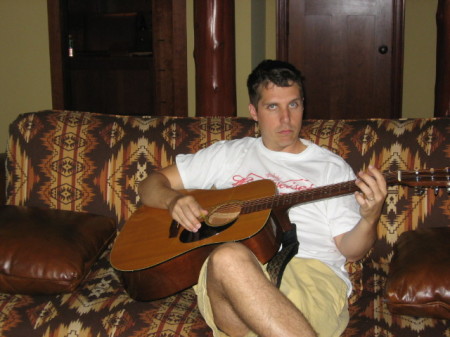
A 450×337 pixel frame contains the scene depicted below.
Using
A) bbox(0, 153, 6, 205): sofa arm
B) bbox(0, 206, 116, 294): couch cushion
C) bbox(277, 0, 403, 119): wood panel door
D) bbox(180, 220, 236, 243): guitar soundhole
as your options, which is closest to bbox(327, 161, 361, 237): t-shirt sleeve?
bbox(180, 220, 236, 243): guitar soundhole

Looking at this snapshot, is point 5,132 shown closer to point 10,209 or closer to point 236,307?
point 10,209

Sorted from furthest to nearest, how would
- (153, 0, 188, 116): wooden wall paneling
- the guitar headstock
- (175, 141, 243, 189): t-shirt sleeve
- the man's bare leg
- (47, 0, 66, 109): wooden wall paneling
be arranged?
(47, 0, 66, 109): wooden wall paneling, (153, 0, 188, 116): wooden wall paneling, (175, 141, 243, 189): t-shirt sleeve, the guitar headstock, the man's bare leg

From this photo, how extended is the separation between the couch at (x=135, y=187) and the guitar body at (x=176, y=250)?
96mm

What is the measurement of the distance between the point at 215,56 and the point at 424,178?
1.80 metres

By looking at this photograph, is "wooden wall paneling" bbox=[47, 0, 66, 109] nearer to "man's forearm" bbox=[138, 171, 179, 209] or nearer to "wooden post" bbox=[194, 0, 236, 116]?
"wooden post" bbox=[194, 0, 236, 116]

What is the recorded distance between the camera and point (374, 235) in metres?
1.75

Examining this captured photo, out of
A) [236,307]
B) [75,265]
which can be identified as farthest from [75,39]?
[236,307]

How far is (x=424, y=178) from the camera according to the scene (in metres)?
1.58

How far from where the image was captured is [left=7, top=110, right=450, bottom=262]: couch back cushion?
2.12m

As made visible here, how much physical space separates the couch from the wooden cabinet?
2.40 meters

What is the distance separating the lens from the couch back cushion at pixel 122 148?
83.3 inches

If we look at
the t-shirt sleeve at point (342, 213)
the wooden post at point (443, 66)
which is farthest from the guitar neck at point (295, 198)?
the wooden post at point (443, 66)

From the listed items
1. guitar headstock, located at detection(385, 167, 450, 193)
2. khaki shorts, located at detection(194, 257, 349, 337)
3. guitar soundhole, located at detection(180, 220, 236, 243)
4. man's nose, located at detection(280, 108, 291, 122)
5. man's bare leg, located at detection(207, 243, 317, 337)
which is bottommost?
khaki shorts, located at detection(194, 257, 349, 337)

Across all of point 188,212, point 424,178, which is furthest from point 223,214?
point 424,178
